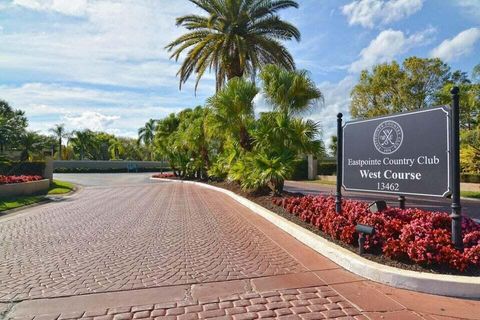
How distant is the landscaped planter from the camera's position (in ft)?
48.8

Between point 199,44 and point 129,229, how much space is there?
13879mm

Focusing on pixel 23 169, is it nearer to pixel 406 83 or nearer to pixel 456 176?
pixel 456 176

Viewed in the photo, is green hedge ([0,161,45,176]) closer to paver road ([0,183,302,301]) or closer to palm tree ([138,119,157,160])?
paver road ([0,183,302,301])

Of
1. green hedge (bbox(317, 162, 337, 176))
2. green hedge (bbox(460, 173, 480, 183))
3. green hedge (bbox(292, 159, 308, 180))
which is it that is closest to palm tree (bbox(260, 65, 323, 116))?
green hedge (bbox(460, 173, 480, 183))

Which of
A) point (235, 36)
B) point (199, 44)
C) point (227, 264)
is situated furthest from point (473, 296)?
point (199, 44)

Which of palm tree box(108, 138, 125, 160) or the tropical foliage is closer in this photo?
the tropical foliage

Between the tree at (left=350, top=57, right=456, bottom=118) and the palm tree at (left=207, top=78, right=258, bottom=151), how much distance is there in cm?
1809

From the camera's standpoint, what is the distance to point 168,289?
4.39m

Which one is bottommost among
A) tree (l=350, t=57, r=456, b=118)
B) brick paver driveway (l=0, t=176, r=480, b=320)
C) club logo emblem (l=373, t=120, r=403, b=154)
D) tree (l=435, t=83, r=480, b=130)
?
brick paver driveway (l=0, t=176, r=480, b=320)

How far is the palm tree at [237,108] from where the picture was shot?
45.4ft

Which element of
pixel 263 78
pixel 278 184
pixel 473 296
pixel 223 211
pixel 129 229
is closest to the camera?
pixel 473 296

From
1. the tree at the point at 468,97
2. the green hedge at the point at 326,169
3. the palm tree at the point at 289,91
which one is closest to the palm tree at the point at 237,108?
the palm tree at the point at 289,91

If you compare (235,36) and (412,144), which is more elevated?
(235,36)

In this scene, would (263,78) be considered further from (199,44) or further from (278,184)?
(199,44)
